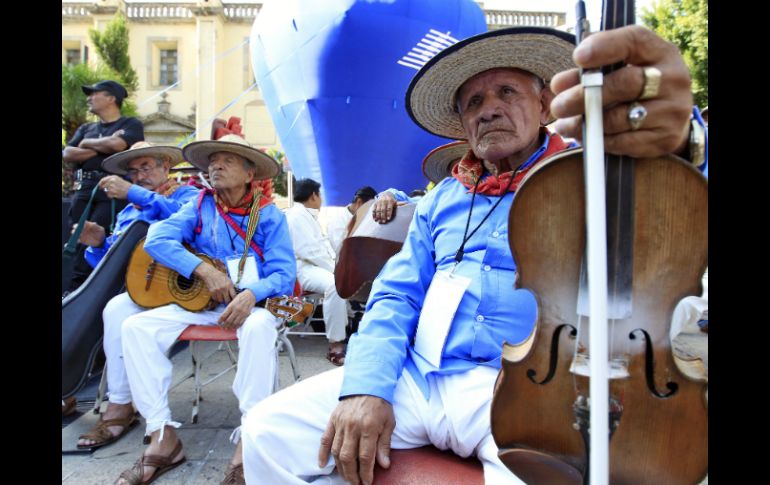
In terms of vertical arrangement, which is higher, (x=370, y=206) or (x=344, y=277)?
(x=370, y=206)

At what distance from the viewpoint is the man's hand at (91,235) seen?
3.79 meters

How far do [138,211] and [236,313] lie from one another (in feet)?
5.04

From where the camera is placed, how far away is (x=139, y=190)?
3.82 metres

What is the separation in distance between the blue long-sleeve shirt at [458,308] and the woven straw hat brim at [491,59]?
0.30 meters

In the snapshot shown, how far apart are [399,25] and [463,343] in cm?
762

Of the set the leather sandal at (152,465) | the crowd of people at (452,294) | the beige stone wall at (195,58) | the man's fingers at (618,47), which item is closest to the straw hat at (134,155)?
the crowd of people at (452,294)

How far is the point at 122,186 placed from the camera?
12.5ft

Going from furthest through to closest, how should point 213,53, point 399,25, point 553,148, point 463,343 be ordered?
point 213,53
point 399,25
point 553,148
point 463,343

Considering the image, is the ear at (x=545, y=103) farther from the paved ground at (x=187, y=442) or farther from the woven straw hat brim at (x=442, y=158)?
the paved ground at (x=187, y=442)

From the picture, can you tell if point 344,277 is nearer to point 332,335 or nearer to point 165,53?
point 332,335

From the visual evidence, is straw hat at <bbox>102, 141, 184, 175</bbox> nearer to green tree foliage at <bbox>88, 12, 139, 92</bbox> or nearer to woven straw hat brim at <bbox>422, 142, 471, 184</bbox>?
woven straw hat brim at <bbox>422, 142, 471, 184</bbox>

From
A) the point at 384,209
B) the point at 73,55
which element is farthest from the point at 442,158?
the point at 73,55

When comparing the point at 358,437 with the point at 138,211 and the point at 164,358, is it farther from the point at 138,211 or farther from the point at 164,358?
the point at 138,211
